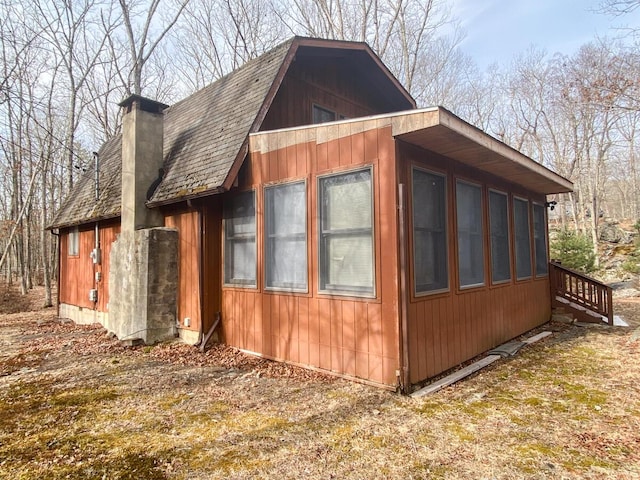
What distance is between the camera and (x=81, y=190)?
1109cm

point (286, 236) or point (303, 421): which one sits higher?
point (286, 236)

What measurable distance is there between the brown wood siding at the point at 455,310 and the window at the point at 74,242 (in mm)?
9672

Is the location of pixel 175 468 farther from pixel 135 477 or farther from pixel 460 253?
pixel 460 253

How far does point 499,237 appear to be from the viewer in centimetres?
638

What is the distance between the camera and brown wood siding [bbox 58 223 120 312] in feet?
28.8

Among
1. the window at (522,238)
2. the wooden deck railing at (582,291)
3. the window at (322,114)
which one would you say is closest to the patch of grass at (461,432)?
the window at (522,238)

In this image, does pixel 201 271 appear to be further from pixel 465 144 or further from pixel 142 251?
pixel 465 144

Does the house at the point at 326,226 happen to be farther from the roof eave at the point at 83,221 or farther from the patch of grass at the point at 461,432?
the patch of grass at the point at 461,432

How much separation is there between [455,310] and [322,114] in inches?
194

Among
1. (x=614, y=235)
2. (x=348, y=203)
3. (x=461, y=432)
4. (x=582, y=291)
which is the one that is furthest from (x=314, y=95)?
(x=614, y=235)

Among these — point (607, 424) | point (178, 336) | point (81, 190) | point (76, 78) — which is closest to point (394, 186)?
point (607, 424)

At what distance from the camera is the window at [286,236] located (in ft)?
17.0

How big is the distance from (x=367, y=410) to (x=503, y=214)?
4502 millimetres

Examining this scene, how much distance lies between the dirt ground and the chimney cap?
472 cm
